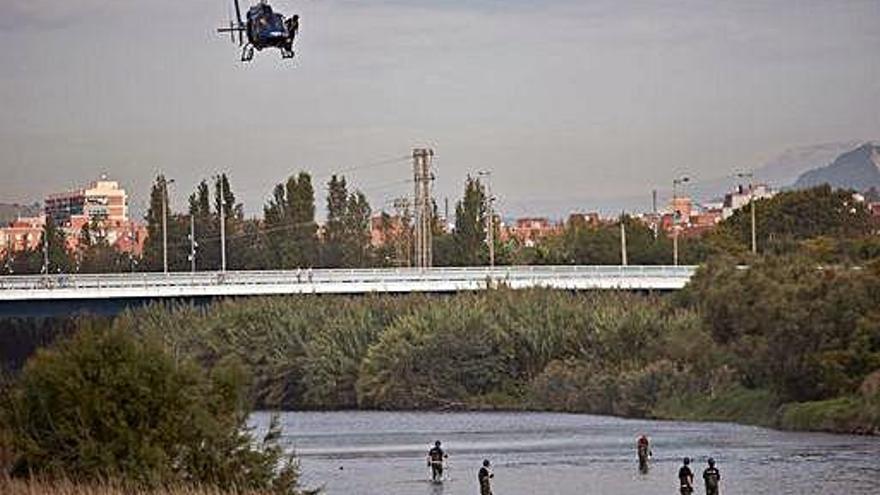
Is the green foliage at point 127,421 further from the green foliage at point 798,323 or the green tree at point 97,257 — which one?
the green tree at point 97,257

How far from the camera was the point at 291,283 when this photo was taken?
116062mm

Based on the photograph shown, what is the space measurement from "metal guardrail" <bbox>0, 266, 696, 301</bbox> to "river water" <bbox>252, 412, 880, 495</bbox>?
23.0m

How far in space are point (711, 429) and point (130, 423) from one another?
42.1 m

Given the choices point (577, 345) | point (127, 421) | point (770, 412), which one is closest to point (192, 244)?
point (577, 345)

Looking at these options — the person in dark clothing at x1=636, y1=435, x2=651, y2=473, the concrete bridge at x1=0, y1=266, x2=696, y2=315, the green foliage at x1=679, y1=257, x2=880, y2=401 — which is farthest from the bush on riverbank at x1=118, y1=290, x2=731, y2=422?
the person in dark clothing at x1=636, y1=435, x2=651, y2=473

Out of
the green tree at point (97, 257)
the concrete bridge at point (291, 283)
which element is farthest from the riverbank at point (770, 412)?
the green tree at point (97, 257)

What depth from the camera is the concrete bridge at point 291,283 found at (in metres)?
114

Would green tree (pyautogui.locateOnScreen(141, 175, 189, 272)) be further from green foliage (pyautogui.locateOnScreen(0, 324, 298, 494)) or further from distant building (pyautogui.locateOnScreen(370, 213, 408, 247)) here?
green foliage (pyautogui.locateOnScreen(0, 324, 298, 494))

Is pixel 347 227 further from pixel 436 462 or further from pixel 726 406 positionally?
pixel 436 462

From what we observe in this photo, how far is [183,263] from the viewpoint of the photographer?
15800cm

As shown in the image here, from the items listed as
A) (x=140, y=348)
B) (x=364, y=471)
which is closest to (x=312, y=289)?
(x=364, y=471)

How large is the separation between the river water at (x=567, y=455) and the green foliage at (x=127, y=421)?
1492 centimetres

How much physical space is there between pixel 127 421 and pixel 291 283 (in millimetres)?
75570

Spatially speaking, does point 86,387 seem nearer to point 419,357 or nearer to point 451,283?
point 419,357
